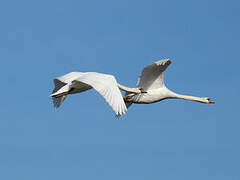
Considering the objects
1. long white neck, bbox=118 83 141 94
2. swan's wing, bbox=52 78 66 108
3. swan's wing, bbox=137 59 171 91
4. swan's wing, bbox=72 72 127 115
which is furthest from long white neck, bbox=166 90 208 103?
swan's wing, bbox=52 78 66 108

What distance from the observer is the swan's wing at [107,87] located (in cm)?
3463

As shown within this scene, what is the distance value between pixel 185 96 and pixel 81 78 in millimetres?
7638

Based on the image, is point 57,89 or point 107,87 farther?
point 57,89

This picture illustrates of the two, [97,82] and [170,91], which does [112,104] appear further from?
[170,91]

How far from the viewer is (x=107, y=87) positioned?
35.8 meters

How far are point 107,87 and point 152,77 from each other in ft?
17.2

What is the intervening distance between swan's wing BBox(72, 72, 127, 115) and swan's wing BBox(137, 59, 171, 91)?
3.75 meters

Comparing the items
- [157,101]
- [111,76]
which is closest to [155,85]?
[157,101]

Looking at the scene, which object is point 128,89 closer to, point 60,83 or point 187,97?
point 187,97

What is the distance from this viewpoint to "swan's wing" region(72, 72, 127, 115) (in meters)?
34.6

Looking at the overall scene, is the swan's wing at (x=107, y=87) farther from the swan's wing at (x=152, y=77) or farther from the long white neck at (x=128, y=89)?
the swan's wing at (x=152, y=77)

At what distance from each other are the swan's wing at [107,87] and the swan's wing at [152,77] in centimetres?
375

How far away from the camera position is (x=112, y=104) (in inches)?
1366

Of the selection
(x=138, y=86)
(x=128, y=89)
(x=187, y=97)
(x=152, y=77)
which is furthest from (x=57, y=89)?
(x=187, y=97)
